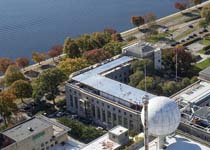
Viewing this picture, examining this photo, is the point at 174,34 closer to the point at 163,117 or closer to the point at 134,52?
the point at 134,52

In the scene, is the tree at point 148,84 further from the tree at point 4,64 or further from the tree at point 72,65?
the tree at point 4,64

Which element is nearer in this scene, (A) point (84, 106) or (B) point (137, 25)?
(A) point (84, 106)

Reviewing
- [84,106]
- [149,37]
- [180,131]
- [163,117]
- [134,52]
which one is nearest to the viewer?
[163,117]

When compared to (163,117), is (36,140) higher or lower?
lower

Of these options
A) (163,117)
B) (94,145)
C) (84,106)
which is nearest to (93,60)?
(84,106)

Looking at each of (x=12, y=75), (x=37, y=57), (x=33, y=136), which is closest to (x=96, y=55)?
(x=37, y=57)

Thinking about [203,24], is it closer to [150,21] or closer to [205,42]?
[205,42]

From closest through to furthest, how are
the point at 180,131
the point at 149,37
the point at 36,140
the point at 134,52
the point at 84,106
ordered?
1. the point at 180,131
2. the point at 36,140
3. the point at 84,106
4. the point at 134,52
5. the point at 149,37

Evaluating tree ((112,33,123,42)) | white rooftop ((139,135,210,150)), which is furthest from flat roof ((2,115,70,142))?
tree ((112,33,123,42))
